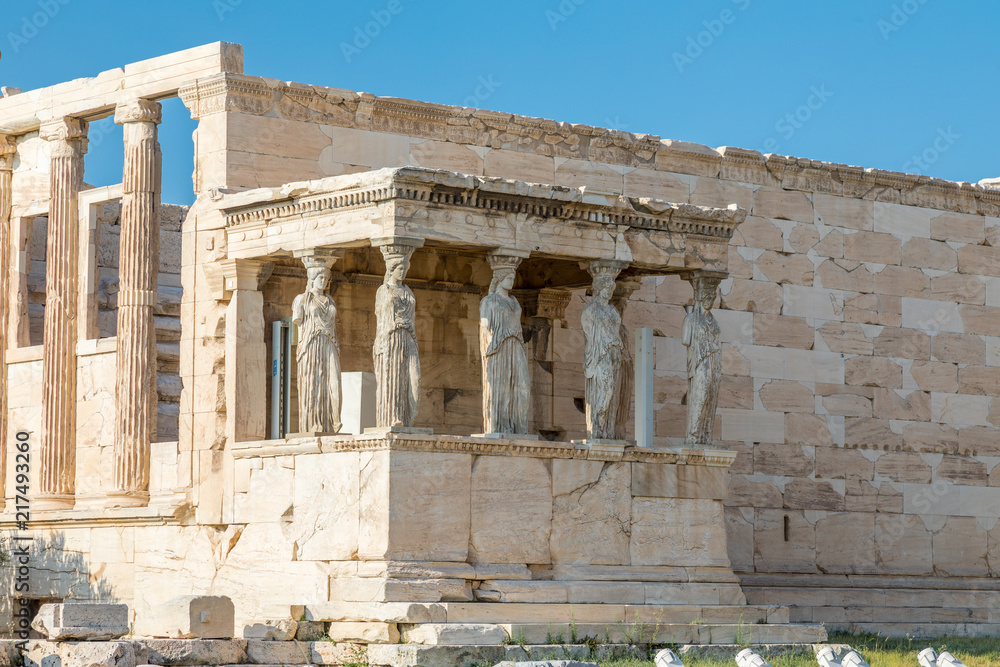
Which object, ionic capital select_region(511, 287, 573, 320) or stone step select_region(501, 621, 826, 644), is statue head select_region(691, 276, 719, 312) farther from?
stone step select_region(501, 621, 826, 644)

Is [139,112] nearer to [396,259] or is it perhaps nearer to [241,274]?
[241,274]

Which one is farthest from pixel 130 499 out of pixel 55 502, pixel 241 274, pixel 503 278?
pixel 503 278

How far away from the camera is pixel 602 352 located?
16.8 metres

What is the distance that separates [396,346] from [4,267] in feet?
24.2

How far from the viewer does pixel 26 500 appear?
20.1 m

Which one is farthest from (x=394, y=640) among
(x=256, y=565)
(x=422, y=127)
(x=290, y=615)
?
(x=422, y=127)

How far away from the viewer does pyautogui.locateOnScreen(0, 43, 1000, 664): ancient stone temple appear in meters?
15.9

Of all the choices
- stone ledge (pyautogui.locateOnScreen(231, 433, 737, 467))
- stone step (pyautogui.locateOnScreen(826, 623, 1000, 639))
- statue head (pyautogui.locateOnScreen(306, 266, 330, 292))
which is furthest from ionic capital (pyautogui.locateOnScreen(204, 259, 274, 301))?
stone step (pyautogui.locateOnScreen(826, 623, 1000, 639))

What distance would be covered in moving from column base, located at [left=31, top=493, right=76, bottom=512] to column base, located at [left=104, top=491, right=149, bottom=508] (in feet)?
4.11

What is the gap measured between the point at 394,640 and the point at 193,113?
5.93 metres

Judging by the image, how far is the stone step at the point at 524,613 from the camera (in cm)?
1509

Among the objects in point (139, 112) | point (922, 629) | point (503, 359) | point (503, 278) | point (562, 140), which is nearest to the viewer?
point (503, 359)

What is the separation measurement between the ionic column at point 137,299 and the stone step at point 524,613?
14.3 ft

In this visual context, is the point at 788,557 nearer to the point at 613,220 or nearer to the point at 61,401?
the point at 613,220
